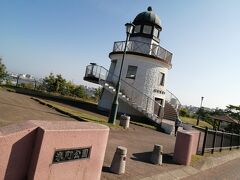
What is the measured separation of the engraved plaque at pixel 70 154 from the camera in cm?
454

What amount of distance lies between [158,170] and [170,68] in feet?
61.4

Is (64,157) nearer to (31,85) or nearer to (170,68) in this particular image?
(170,68)

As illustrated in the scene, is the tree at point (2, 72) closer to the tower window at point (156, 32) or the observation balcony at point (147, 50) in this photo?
the observation balcony at point (147, 50)

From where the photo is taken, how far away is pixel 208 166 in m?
10.8

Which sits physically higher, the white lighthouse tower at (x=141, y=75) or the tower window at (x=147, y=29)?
the tower window at (x=147, y=29)

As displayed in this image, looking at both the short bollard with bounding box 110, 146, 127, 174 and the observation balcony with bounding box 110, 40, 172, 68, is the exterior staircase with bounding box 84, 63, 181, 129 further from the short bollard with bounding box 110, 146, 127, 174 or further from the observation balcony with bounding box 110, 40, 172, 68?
the short bollard with bounding box 110, 146, 127, 174

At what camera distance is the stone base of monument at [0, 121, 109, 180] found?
154 inches

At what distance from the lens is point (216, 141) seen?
14.1m

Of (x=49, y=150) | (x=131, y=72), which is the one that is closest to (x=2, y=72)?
(x=131, y=72)

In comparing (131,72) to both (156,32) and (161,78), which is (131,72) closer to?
(161,78)

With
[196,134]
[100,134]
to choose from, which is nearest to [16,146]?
[100,134]

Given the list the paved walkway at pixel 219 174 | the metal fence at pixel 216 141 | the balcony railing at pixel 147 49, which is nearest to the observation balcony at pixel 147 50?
the balcony railing at pixel 147 49

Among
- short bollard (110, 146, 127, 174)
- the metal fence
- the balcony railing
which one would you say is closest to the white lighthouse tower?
the balcony railing

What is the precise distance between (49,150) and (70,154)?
565 mm
